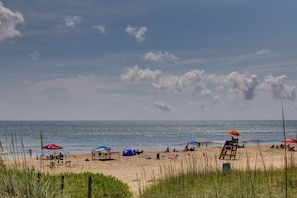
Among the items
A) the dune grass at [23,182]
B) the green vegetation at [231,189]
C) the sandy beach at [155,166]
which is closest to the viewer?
the dune grass at [23,182]

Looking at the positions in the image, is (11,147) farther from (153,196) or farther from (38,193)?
(153,196)

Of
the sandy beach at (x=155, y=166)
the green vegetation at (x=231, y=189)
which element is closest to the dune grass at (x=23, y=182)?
the sandy beach at (x=155, y=166)

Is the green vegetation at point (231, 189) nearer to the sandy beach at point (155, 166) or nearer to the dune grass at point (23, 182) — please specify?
the sandy beach at point (155, 166)

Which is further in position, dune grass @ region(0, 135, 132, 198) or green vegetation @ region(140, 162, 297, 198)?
green vegetation @ region(140, 162, 297, 198)

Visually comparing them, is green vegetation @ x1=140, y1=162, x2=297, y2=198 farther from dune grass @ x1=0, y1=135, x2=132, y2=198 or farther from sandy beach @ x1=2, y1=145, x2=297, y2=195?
dune grass @ x1=0, y1=135, x2=132, y2=198

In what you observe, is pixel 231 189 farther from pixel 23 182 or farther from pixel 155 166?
pixel 155 166

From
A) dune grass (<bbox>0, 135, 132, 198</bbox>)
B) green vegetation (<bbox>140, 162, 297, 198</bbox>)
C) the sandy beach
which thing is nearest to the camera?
dune grass (<bbox>0, 135, 132, 198</bbox>)

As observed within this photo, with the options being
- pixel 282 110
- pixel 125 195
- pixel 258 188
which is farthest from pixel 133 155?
pixel 282 110

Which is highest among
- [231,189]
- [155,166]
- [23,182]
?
[23,182]

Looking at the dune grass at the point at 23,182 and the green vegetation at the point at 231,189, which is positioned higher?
the dune grass at the point at 23,182

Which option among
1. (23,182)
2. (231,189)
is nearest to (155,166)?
(231,189)

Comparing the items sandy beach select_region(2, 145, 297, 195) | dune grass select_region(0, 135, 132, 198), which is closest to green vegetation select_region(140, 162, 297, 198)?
sandy beach select_region(2, 145, 297, 195)

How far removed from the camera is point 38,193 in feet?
18.7

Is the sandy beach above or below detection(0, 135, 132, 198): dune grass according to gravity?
below
